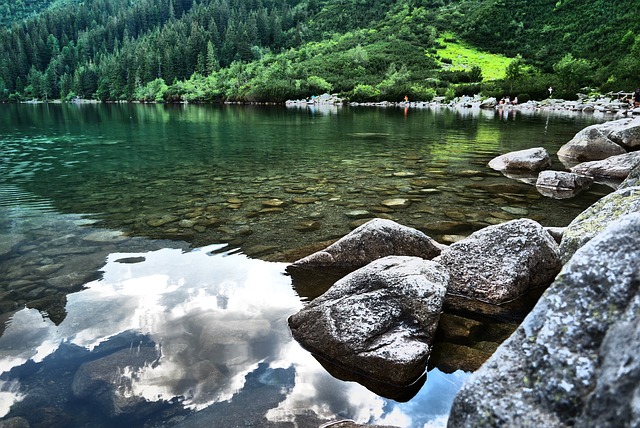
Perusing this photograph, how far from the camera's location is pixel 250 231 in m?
7.81

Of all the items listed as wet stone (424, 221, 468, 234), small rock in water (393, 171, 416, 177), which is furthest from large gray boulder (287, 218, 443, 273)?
small rock in water (393, 171, 416, 177)

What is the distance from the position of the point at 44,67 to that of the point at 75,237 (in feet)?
614

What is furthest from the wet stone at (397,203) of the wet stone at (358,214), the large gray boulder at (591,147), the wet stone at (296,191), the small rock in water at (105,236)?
the large gray boulder at (591,147)

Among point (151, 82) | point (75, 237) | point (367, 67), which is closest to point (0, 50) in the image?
point (151, 82)

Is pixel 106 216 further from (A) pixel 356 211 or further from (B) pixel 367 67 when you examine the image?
(B) pixel 367 67

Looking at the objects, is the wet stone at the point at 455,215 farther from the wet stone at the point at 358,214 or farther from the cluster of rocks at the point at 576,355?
the cluster of rocks at the point at 576,355

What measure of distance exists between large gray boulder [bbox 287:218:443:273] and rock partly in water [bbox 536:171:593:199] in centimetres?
657

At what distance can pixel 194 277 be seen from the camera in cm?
588

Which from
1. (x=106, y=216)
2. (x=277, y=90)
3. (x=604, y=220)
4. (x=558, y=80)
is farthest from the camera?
(x=277, y=90)

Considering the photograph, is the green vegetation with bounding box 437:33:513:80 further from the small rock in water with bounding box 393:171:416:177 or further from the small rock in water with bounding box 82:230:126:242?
the small rock in water with bounding box 82:230:126:242

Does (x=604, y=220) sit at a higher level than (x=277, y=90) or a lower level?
lower

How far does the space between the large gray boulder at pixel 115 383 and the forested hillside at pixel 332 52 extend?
6590cm

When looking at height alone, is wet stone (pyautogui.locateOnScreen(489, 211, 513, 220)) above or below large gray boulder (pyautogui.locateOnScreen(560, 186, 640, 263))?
below

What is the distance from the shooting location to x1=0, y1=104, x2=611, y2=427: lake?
3506 mm
